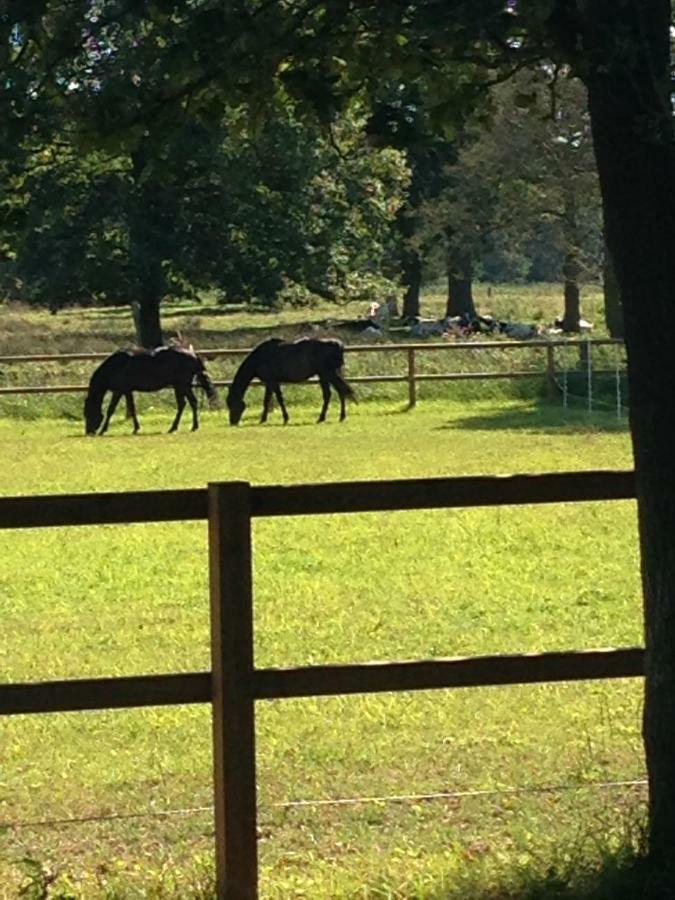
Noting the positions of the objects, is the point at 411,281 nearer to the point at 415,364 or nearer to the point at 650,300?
the point at 415,364

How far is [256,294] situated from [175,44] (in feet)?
125

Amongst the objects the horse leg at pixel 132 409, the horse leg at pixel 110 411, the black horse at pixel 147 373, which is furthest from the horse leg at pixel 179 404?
the horse leg at pixel 110 411

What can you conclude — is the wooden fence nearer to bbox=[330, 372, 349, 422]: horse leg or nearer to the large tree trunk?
bbox=[330, 372, 349, 422]: horse leg

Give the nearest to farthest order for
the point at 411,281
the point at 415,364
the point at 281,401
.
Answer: the point at 281,401 → the point at 415,364 → the point at 411,281

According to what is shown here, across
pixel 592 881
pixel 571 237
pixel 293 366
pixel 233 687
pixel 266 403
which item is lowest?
pixel 266 403

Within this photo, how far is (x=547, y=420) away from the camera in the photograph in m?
27.5

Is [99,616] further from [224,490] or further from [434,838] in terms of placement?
[224,490]

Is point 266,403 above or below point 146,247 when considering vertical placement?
below

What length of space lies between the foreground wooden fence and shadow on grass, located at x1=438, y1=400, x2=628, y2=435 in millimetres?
20030

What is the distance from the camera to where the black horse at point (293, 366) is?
94.8ft

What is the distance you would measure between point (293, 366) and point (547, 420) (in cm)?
459

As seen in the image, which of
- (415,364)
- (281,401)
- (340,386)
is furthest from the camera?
(415,364)

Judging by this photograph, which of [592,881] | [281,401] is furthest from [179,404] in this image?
[592,881]

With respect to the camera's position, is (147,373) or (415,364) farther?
(415,364)
